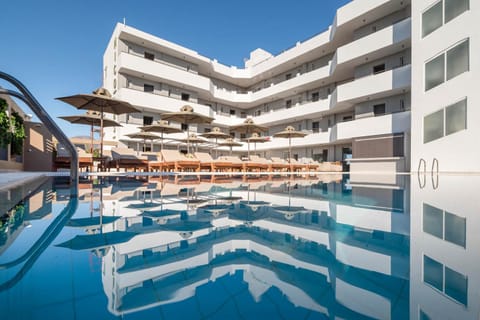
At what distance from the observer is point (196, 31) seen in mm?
28484

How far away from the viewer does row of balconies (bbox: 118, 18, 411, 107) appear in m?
16.3

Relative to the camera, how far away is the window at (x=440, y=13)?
1079 cm

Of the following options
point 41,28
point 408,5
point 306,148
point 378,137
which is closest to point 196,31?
point 41,28

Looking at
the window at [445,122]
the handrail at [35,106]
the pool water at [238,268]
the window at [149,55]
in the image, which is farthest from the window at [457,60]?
the window at [149,55]

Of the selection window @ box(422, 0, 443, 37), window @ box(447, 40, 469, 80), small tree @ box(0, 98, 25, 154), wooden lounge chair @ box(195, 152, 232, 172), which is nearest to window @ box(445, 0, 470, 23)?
window @ box(422, 0, 443, 37)

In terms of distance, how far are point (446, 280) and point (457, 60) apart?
13.5m

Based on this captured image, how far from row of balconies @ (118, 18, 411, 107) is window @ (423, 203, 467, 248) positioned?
17.0m

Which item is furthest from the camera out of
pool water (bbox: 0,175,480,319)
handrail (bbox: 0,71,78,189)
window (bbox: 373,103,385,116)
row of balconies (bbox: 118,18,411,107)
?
window (bbox: 373,103,385,116)

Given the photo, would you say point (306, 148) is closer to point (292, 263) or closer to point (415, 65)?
point (415, 65)

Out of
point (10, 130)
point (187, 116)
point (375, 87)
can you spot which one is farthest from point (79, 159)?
point (375, 87)

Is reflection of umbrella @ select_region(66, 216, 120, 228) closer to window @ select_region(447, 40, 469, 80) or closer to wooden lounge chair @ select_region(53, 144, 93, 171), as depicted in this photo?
wooden lounge chair @ select_region(53, 144, 93, 171)

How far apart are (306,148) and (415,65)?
1355 cm

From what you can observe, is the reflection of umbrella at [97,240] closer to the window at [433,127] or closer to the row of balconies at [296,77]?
the window at [433,127]

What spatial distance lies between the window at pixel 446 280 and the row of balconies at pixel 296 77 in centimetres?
1850
